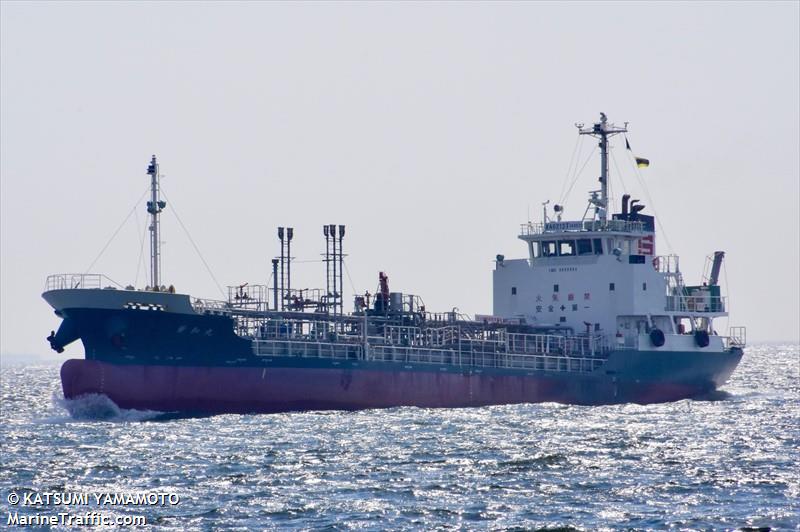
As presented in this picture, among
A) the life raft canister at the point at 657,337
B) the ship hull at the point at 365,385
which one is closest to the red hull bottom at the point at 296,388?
the ship hull at the point at 365,385

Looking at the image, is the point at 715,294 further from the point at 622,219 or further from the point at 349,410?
the point at 349,410

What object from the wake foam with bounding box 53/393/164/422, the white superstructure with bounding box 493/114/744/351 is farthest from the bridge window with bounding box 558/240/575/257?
the wake foam with bounding box 53/393/164/422

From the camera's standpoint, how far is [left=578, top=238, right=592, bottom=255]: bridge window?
202 ft

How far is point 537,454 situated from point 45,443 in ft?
48.7

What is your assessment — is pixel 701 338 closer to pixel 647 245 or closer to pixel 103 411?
pixel 647 245

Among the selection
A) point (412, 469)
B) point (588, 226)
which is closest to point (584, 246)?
point (588, 226)

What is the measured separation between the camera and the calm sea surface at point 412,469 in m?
26.1

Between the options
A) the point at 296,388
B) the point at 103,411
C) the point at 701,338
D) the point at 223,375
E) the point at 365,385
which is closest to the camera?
the point at 103,411

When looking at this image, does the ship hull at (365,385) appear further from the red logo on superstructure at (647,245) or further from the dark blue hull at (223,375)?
the red logo on superstructure at (647,245)

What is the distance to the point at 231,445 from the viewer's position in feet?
122

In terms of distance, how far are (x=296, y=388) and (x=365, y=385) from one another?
122 inches

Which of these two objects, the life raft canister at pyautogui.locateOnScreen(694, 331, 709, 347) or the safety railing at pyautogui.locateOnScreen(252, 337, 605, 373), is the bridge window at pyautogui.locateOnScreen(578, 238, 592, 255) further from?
the life raft canister at pyautogui.locateOnScreen(694, 331, 709, 347)

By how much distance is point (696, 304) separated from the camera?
64375 mm

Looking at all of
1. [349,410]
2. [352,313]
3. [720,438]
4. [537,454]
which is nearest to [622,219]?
[352,313]
